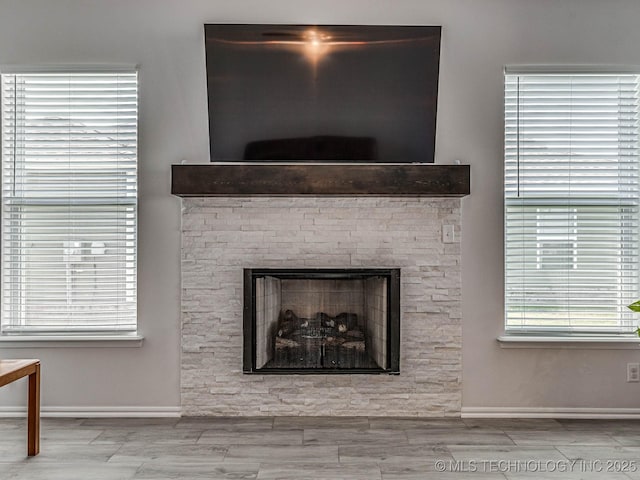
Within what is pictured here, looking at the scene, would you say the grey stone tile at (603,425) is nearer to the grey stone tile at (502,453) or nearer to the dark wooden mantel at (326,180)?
the grey stone tile at (502,453)

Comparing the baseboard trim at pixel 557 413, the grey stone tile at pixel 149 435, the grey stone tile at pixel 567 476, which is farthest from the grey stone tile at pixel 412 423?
the grey stone tile at pixel 149 435

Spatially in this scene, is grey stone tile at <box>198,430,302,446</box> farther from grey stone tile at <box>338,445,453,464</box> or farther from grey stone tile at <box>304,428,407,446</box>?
grey stone tile at <box>338,445,453,464</box>

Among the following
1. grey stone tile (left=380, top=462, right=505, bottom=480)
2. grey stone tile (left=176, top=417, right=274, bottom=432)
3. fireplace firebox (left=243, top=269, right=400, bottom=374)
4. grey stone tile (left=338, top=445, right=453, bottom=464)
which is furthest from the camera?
fireplace firebox (left=243, top=269, right=400, bottom=374)

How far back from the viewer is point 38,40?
3750mm

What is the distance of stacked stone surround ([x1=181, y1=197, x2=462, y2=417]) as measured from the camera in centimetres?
372

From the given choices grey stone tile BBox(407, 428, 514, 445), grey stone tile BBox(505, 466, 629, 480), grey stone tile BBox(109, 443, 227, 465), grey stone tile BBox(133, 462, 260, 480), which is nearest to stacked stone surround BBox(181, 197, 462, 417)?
grey stone tile BBox(407, 428, 514, 445)

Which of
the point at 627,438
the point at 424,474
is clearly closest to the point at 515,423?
the point at 627,438

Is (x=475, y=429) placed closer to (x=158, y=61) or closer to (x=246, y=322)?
(x=246, y=322)

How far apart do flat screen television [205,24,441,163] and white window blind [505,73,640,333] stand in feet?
2.43

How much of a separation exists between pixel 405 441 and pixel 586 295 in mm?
1558

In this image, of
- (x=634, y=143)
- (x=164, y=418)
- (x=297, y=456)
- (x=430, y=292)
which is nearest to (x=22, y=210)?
(x=164, y=418)

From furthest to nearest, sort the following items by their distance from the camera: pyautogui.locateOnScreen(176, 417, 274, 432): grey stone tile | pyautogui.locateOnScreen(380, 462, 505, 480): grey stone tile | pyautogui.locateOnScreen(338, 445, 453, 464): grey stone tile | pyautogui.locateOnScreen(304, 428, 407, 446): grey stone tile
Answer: pyautogui.locateOnScreen(176, 417, 274, 432): grey stone tile
pyautogui.locateOnScreen(304, 428, 407, 446): grey stone tile
pyautogui.locateOnScreen(338, 445, 453, 464): grey stone tile
pyautogui.locateOnScreen(380, 462, 505, 480): grey stone tile

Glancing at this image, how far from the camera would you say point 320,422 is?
358 centimetres

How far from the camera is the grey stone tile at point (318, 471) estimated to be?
271 centimetres
